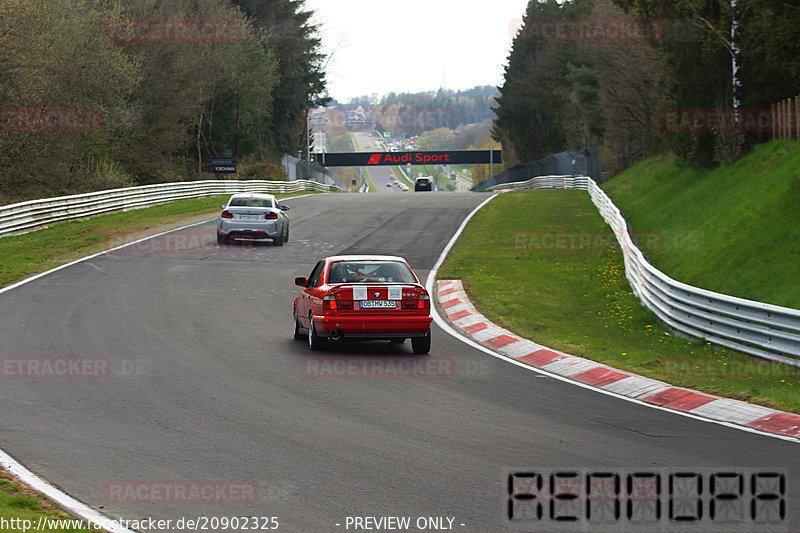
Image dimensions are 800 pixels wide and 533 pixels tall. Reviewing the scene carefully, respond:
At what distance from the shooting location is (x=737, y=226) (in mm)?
19797

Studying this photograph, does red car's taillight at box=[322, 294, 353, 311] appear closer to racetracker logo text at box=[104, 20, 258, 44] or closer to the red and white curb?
the red and white curb

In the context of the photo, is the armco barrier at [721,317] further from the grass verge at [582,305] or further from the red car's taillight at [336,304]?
the red car's taillight at [336,304]

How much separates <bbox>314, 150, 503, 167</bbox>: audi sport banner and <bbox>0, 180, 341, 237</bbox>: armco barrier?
5687 centimetres

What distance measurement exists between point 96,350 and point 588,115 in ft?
204

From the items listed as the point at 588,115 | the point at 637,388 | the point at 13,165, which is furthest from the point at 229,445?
the point at 588,115

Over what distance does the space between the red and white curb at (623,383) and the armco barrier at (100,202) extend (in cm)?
1644

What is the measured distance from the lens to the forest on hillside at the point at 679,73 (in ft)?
84.7

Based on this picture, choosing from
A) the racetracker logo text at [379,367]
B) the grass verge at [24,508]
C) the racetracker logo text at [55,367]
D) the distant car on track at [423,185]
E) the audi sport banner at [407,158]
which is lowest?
the racetracker logo text at [379,367]

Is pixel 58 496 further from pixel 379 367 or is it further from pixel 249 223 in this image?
pixel 249 223

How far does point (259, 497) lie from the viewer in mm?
6492

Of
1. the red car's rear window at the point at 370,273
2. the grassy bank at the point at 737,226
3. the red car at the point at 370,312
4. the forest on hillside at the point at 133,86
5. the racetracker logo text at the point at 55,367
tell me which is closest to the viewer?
the racetracker logo text at the point at 55,367

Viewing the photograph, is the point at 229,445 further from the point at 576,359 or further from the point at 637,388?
the point at 576,359

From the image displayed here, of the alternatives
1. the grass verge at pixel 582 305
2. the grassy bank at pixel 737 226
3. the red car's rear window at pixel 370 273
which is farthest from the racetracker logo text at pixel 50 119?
the red car's rear window at pixel 370 273

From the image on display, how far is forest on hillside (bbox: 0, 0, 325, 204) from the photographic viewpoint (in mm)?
32938
